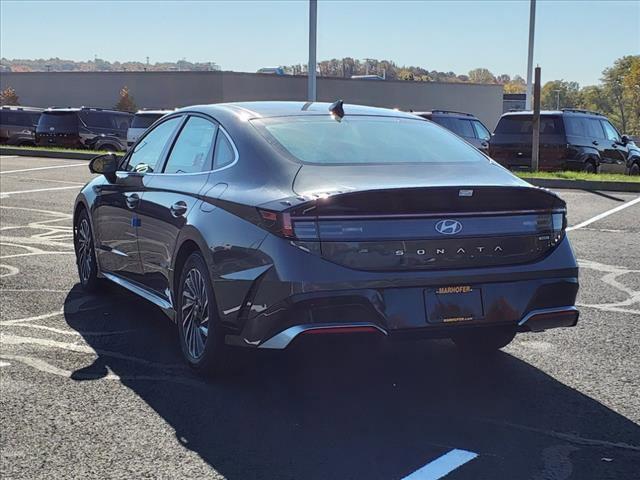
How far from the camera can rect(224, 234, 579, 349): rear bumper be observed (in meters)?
4.48

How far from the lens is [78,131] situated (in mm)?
31641

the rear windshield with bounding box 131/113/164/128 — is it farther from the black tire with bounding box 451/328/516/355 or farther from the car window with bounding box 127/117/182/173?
the black tire with bounding box 451/328/516/355

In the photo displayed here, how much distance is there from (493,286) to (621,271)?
4.61 meters

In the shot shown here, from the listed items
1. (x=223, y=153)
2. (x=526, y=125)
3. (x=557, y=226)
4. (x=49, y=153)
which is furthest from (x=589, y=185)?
(x=49, y=153)

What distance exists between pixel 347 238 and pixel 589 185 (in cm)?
1412

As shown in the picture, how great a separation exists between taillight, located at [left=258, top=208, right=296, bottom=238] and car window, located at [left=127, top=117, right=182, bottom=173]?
2.04 metres

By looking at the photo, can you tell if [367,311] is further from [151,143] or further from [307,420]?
[151,143]

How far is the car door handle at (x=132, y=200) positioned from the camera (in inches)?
254

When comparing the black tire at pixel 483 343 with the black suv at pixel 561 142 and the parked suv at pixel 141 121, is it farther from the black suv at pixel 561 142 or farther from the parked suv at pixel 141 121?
the parked suv at pixel 141 121

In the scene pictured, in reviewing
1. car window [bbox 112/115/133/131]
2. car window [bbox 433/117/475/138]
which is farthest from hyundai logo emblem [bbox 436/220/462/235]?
car window [bbox 112/115/133/131]

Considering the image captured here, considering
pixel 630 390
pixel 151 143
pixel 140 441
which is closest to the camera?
pixel 140 441

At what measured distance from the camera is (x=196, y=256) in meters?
5.36

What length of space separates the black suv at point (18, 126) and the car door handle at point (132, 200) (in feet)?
94.9

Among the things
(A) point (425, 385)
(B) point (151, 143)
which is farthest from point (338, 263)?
(B) point (151, 143)
